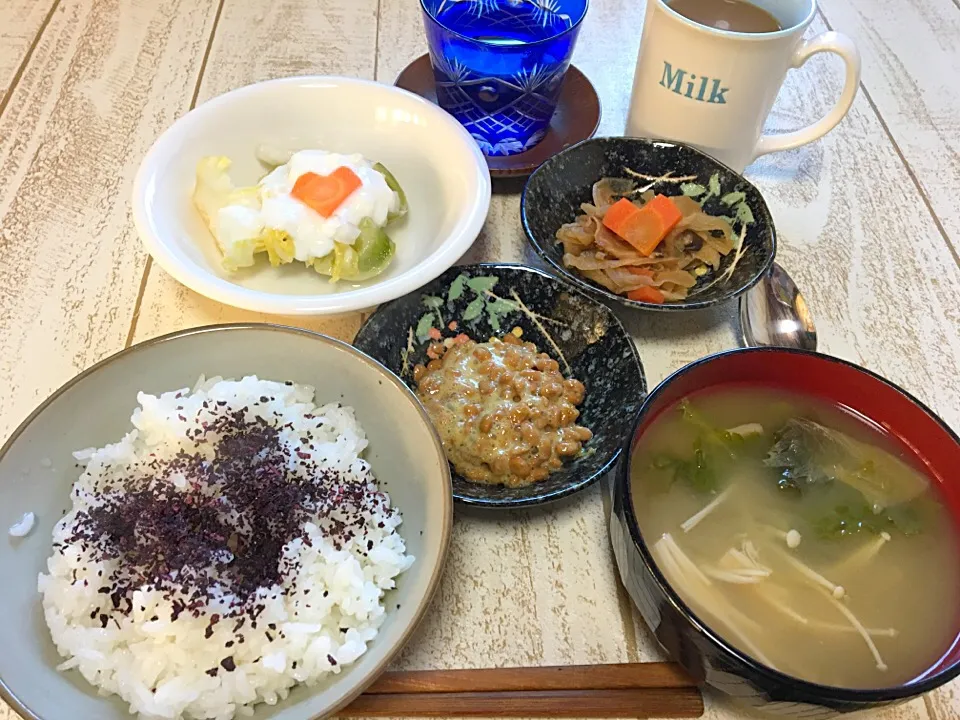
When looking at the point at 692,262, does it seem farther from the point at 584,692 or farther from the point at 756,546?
the point at 584,692

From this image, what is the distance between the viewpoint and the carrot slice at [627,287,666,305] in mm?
1557

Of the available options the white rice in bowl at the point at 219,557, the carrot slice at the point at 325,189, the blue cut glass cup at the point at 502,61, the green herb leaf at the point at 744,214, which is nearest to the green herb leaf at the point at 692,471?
the white rice in bowl at the point at 219,557

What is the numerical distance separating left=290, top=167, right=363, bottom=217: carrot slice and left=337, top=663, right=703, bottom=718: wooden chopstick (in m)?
0.95

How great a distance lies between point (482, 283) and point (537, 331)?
0.16 metres

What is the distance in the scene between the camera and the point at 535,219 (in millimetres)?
1663

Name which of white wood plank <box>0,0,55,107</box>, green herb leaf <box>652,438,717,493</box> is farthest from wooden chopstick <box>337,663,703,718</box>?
white wood plank <box>0,0,55,107</box>

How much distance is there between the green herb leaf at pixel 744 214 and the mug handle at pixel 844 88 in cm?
24

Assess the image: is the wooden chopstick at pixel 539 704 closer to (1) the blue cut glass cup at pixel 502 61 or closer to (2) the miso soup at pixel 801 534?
(2) the miso soup at pixel 801 534

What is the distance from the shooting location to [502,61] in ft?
5.56

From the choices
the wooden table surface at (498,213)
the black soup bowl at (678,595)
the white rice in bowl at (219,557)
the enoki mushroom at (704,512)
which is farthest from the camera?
the wooden table surface at (498,213)

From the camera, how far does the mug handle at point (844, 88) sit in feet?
5.53

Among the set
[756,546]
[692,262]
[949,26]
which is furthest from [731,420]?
[949,26]

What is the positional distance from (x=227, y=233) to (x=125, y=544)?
71 cm

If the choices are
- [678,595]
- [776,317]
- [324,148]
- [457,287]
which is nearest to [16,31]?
[324,148]
